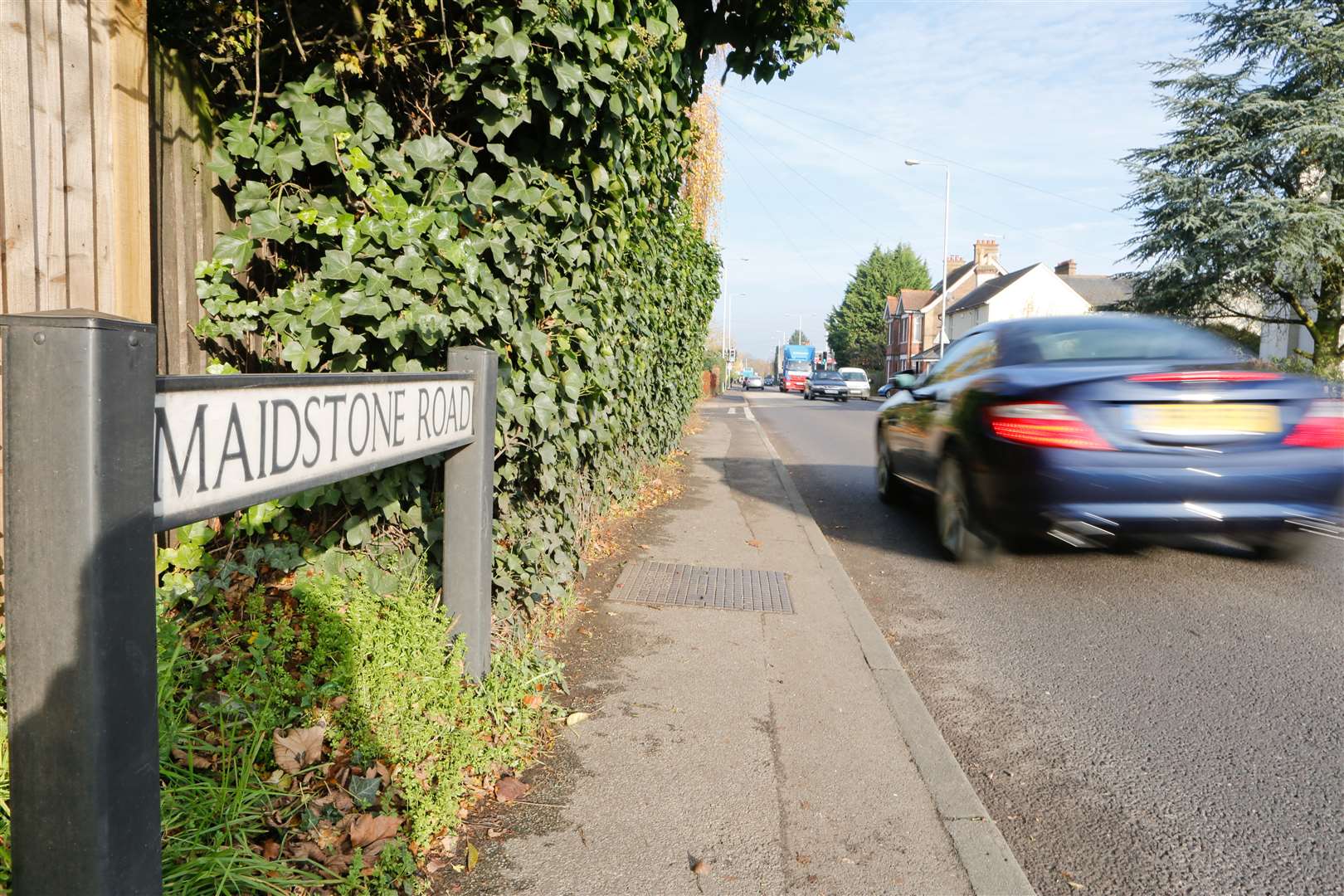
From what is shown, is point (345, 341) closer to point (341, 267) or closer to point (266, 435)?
point (341, 267)

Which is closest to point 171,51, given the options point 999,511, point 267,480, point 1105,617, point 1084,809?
point 267,480

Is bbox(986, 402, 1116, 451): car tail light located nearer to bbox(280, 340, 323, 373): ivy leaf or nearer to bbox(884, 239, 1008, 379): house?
bbox(280, 340, 323, 373): ivy leaf

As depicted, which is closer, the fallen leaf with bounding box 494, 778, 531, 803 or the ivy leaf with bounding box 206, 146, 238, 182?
the fallen leaf with bounding box 494, 778, 531, 803

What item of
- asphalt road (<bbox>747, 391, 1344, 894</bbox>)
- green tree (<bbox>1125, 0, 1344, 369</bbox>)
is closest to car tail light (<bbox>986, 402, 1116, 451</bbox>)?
asphalt road (<bbox>747, 391, 1344, 894</bbox>)

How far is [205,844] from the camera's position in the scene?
2.04 m

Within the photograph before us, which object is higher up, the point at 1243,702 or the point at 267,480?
the point at 267,480

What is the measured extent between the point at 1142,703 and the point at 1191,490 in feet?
5.34

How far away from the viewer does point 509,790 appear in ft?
9.18

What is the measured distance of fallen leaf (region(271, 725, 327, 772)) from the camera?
2377 mm

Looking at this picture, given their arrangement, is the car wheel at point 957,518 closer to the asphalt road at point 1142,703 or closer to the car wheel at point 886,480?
the asphalt road at point 1142,703

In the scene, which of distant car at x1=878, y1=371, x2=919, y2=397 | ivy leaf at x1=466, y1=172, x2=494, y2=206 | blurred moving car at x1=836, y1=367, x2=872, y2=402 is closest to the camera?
ivy leaf at x1=466, y1=172, x2=494, y2=206

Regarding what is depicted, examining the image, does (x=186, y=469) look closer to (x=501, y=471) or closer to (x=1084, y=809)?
(x=501, y=471)

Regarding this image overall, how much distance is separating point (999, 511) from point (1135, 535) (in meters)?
0.73

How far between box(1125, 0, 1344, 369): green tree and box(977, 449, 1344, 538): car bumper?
77.8 ft
